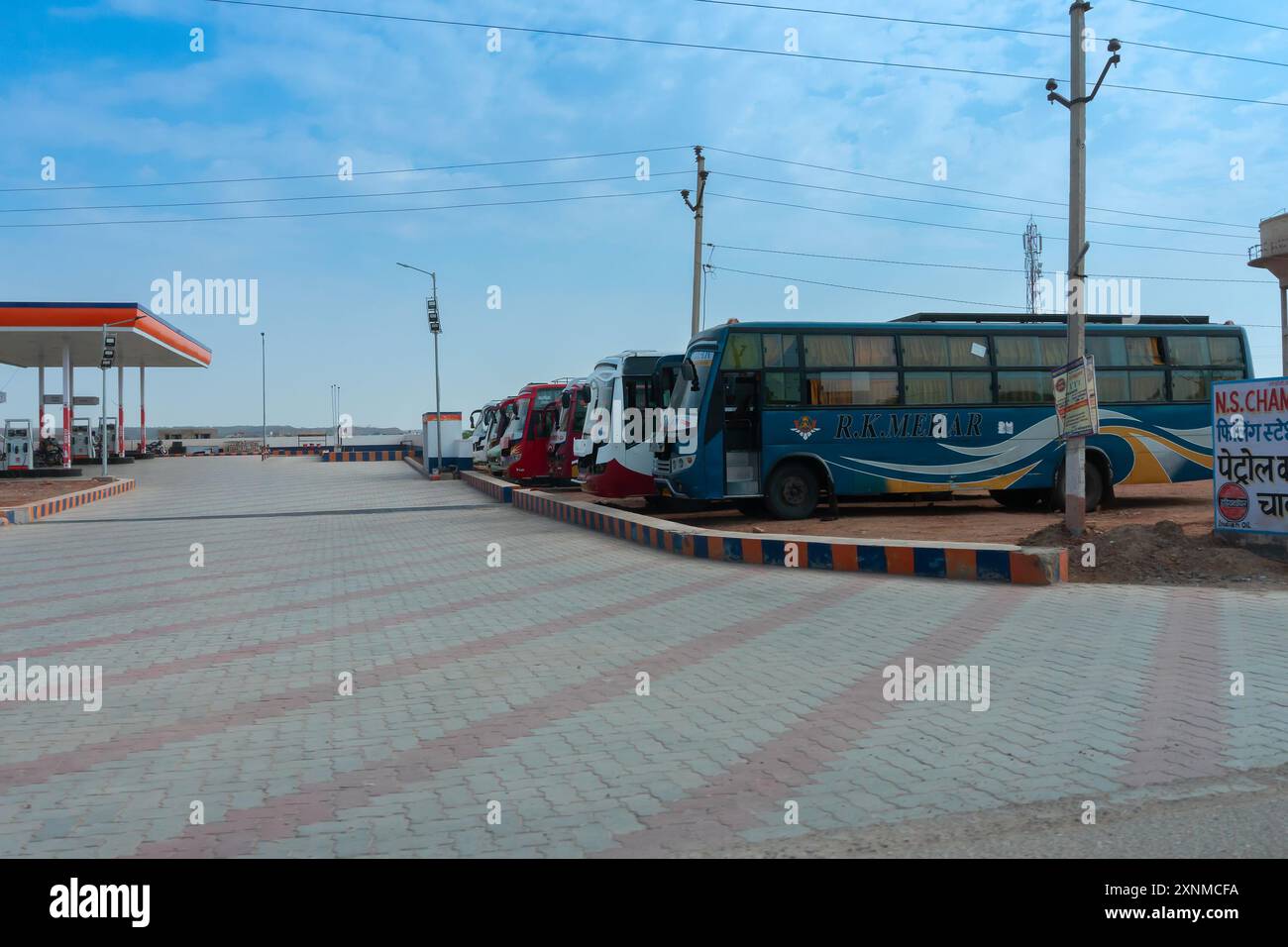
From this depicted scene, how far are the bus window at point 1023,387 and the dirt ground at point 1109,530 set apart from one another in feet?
6.73

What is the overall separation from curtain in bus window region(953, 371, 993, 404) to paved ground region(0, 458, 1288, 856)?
8.02 meters

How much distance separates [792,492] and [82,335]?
31.9m

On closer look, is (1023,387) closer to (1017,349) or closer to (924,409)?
(1017,349)

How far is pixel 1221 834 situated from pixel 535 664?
14.0 feet

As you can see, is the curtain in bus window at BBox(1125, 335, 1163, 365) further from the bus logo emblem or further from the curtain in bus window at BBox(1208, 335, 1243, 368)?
the bus logo emblem

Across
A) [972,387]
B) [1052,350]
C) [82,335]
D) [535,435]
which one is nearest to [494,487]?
[535,435]

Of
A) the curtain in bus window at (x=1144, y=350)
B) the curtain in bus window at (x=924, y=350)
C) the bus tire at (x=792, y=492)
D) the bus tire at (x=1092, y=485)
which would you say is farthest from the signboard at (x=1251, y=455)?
the curtain in bus window at (x=1144, y=350)

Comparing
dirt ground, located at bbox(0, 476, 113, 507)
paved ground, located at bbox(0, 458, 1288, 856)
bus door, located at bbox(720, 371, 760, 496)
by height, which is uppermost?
bus door, located at bbox(720, 371, 760, 496)

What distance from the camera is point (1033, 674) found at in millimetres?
6469

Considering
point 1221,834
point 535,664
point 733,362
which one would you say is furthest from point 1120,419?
point 1221,834

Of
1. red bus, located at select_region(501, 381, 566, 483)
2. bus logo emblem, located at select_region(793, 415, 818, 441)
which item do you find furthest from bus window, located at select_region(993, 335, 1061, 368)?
red bus, located at select_region(501, 381, 566, 483)

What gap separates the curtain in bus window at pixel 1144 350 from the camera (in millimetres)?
18609

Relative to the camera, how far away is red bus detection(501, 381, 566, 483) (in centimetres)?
3061
